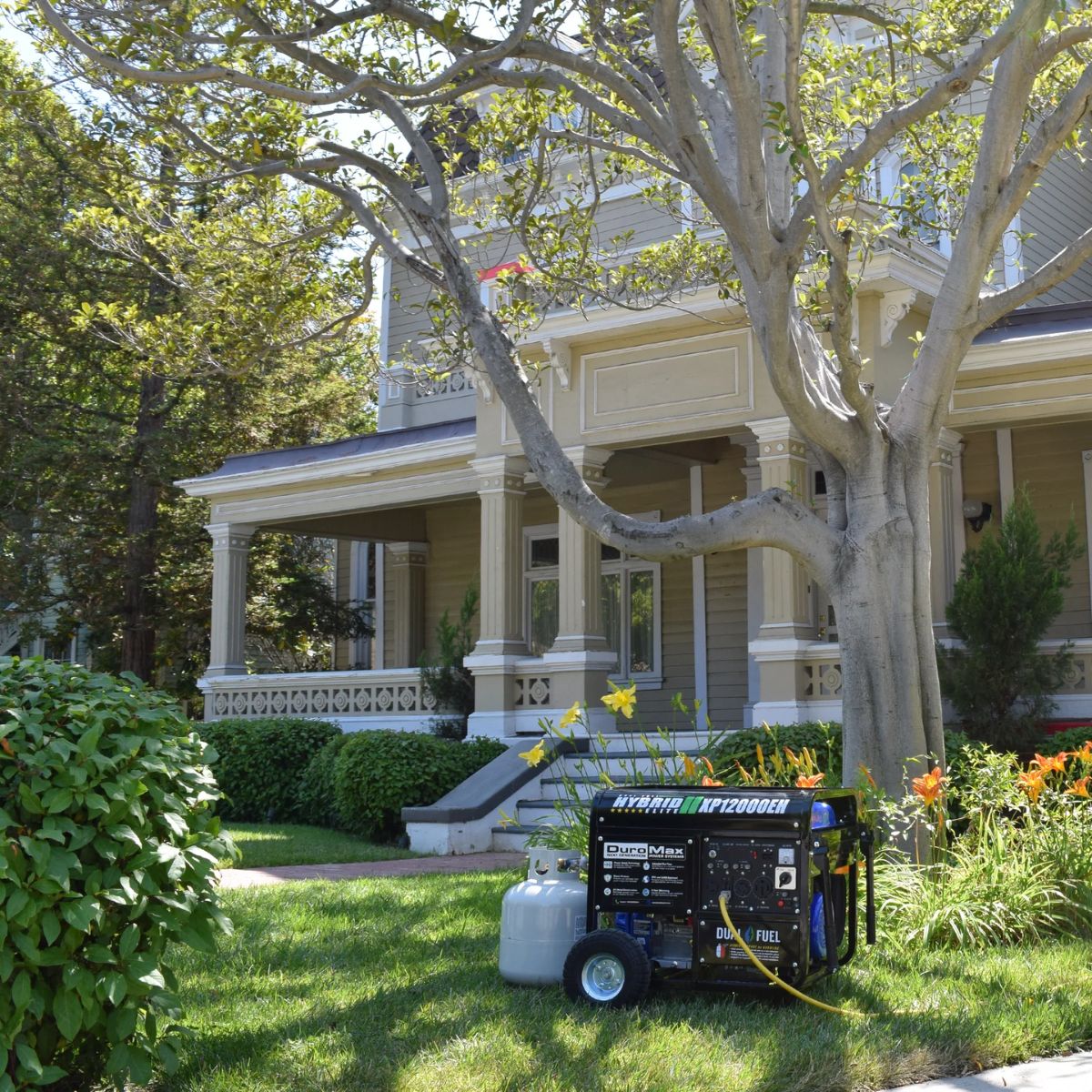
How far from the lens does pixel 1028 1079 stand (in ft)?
15.8

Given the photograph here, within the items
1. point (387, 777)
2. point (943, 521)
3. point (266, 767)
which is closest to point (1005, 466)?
point (943, 521)

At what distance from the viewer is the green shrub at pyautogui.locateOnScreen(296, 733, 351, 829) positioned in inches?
562

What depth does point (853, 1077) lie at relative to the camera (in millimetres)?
4684

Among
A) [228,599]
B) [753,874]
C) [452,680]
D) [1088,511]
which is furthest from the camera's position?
[228,599]

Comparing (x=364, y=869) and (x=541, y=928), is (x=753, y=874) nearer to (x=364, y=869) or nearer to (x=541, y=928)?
(x=541, y=928)

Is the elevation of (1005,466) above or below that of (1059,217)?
below

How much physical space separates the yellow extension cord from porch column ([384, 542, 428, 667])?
588 inches

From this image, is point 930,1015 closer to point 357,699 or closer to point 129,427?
point 357,699

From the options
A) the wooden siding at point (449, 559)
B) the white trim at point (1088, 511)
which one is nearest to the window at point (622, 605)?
the wooden siding at point (449, 559)

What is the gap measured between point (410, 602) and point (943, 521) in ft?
30.7

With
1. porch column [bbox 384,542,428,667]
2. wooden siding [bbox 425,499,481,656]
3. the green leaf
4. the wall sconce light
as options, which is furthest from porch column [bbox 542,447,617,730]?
the green leaf

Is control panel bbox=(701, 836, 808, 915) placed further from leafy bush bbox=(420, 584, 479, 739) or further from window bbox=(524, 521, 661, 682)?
window bbox=(524, 521, 661, 682)

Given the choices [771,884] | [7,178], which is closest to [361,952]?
[771,884]

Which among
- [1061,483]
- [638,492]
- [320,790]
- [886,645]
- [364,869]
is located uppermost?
[638,492]
